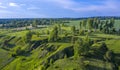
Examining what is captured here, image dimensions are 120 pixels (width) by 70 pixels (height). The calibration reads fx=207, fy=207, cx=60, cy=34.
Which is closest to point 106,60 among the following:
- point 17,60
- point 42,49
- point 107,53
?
point 107,53

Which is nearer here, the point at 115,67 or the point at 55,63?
the point at 115,67

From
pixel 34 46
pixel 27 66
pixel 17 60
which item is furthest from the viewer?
pixel 34 46

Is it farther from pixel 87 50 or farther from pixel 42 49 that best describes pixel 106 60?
pixel 42 49

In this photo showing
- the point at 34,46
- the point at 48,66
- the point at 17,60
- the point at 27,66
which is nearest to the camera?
the point at 48,66

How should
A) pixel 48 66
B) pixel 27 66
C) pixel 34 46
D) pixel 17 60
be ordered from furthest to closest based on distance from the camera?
1. pixel 34 46
2. pixel 17 60
3. pixel 27 66
4. pixel 48 66

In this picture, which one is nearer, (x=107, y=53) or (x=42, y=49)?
(x=107, y=53)

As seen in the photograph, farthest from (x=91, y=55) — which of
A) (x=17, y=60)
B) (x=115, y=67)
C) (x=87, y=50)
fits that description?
(x=17, y=60)

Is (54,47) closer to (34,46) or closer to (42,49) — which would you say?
(42,49)

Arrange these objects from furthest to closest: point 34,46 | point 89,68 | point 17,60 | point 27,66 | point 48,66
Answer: point 34,46, point 17,60, point 27,66, point 48,66, point 89,68

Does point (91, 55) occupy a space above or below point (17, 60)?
above
